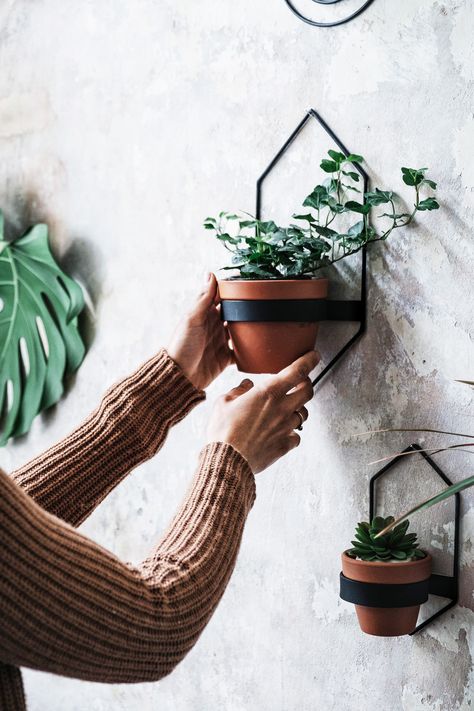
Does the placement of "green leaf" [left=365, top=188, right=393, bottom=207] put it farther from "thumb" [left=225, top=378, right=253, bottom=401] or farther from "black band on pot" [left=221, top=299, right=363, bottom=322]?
"thumb" [left=225, top=378, right=253, bottom=401]

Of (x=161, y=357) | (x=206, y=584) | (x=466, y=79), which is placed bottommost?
(x=206, y=584)

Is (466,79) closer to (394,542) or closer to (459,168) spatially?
(459,168)

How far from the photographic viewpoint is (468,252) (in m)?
1.13

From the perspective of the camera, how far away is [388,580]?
1104 millimetres

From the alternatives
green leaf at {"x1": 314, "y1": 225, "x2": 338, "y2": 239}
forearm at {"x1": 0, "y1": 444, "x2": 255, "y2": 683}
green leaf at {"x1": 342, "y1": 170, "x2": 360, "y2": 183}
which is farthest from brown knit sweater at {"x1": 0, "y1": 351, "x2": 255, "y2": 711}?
green leaf at {"x1": 342, "y1": 170, "x2": 360, "y2": 183}

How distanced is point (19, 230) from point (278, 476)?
33.0 inches

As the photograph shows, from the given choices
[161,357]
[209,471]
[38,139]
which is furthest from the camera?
[38,139]

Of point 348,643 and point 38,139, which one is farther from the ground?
point 38,139

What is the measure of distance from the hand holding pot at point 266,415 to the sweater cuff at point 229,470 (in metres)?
0.01

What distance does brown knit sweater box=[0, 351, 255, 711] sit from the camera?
783 millimetres

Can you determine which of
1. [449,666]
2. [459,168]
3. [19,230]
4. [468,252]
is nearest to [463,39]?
[459,168]

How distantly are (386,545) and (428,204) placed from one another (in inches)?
19.0

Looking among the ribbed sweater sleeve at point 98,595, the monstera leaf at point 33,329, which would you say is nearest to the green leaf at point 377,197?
the ribbed sweater sleeve at point 98,595

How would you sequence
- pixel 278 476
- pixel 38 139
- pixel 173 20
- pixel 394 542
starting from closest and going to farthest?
pixel 394 542
pixel 278 476
pixel 173 20
pixel 38 139
